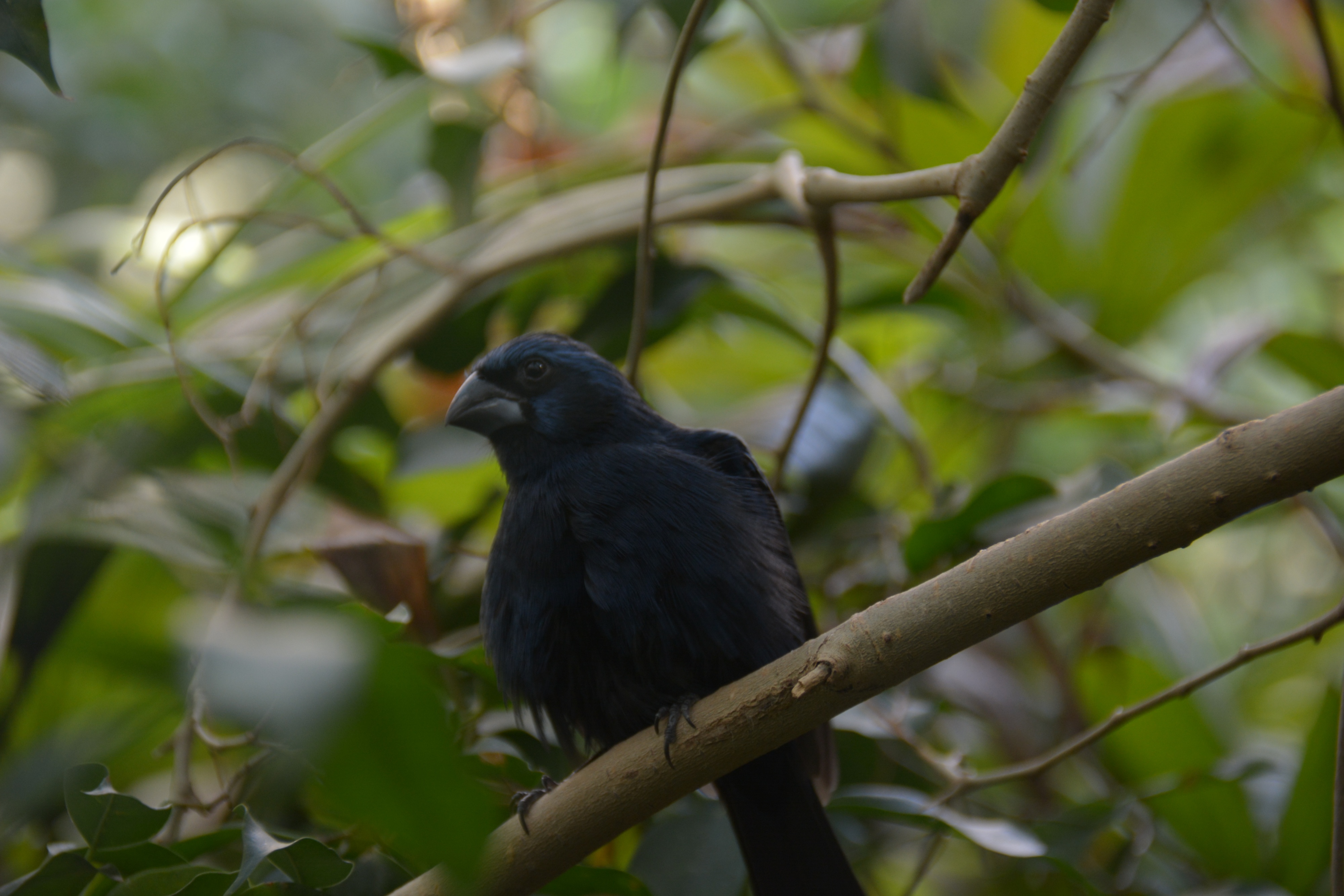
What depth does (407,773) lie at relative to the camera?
2.59 ft

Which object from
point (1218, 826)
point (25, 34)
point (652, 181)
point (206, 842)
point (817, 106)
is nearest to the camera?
point (25, 34)

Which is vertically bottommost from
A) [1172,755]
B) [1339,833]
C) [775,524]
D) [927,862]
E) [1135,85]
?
[1339,833]

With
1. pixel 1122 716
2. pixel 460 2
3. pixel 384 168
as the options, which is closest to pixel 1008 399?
pixel 1122 716

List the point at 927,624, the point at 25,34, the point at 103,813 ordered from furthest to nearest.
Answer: the point at 103,813
the point at 25,34
the point at 927,624

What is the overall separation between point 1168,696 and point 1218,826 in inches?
38.2

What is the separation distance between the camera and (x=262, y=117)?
623 centimetres

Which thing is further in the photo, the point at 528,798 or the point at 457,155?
the point at 457,155

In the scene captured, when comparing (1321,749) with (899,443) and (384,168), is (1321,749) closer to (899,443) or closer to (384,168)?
(899,443)

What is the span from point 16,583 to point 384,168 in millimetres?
2923

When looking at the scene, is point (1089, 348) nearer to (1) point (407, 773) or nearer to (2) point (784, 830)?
(2) point (784, 830)

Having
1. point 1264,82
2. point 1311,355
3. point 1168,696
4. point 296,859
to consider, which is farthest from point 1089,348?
point 296,859

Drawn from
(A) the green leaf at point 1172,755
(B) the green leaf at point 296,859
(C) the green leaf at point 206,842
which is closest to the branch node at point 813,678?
(B) the green leaf at point 296,859

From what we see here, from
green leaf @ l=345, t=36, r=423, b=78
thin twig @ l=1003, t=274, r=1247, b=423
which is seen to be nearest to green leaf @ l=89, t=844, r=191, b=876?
green leaf @ l=345, t=36, r=423, b=78

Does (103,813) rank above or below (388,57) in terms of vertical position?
below
